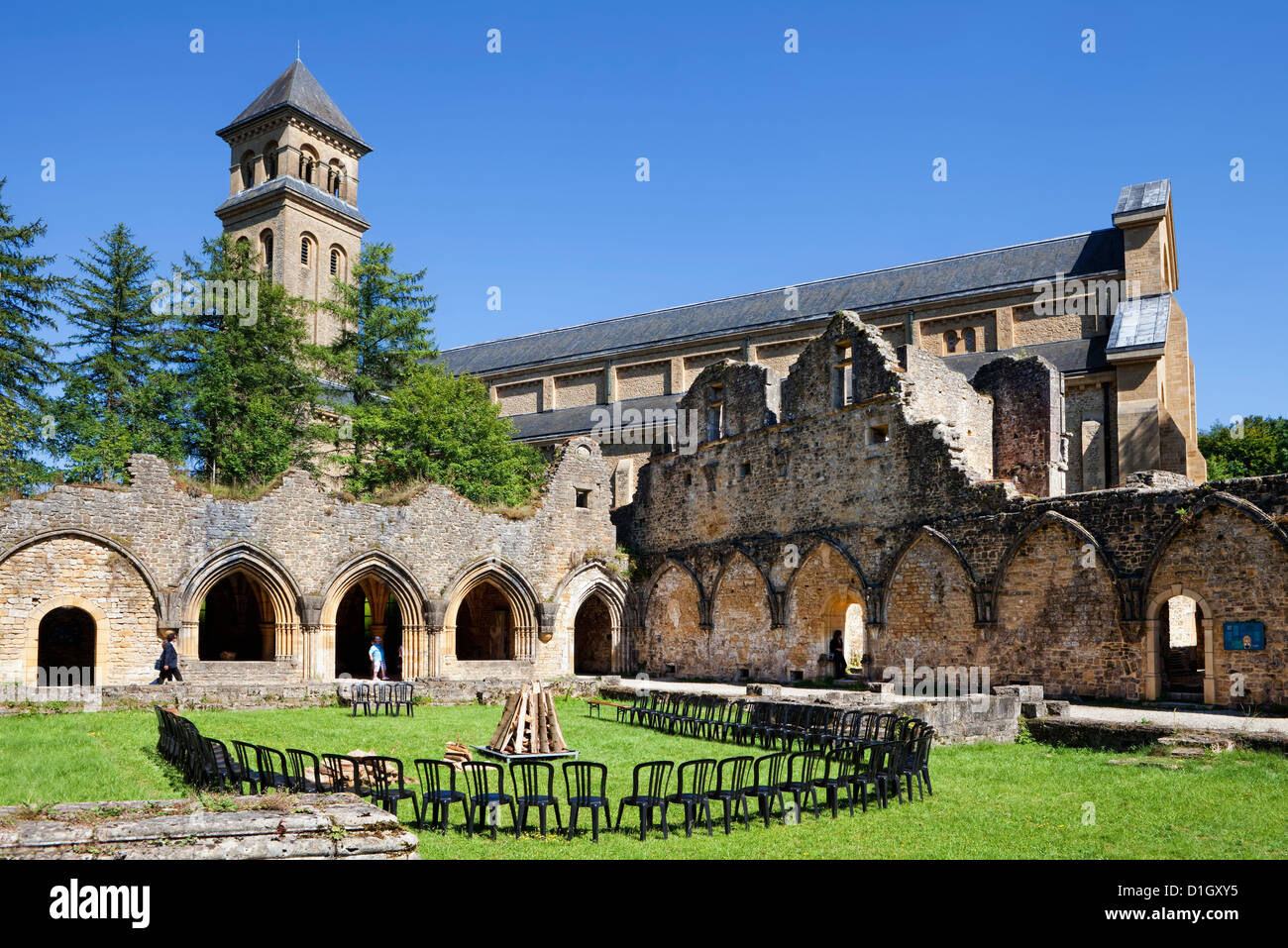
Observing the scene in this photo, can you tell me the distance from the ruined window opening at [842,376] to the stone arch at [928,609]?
3.55 metres

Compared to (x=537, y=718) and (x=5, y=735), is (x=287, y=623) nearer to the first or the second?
(x=5, y=735)

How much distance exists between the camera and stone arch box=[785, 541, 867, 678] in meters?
21.0

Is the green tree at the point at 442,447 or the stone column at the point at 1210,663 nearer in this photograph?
the stone column at the point at 1210,663

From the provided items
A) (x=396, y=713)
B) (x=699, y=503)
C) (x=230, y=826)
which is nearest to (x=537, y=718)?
(x=396, y=713)

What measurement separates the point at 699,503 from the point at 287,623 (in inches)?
383

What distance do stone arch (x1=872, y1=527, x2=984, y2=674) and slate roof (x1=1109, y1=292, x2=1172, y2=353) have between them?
12.9m

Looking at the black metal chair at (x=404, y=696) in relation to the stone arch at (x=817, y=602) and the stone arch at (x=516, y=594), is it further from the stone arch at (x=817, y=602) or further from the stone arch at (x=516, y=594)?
the stone arch at (x=817, y=602)

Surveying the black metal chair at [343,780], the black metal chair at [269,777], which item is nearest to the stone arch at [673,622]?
the black metal chair at [343,780]

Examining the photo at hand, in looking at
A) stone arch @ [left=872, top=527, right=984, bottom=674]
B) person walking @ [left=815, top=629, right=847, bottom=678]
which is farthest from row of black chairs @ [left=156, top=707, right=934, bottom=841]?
person walking @ [left=815, top=629, right=847, bottom=678]

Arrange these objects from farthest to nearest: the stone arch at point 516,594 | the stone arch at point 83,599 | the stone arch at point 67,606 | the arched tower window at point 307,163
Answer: the arched tower window at point 307,163 < the stone arch at point 516,594 < the stone arch at point 67,606 < the stone arch at point 83,599

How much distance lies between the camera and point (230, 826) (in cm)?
434

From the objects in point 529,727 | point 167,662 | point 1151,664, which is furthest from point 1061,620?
point 167,662

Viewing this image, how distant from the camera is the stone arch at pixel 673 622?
24344 millimetres

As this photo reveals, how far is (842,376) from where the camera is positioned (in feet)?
69.8
